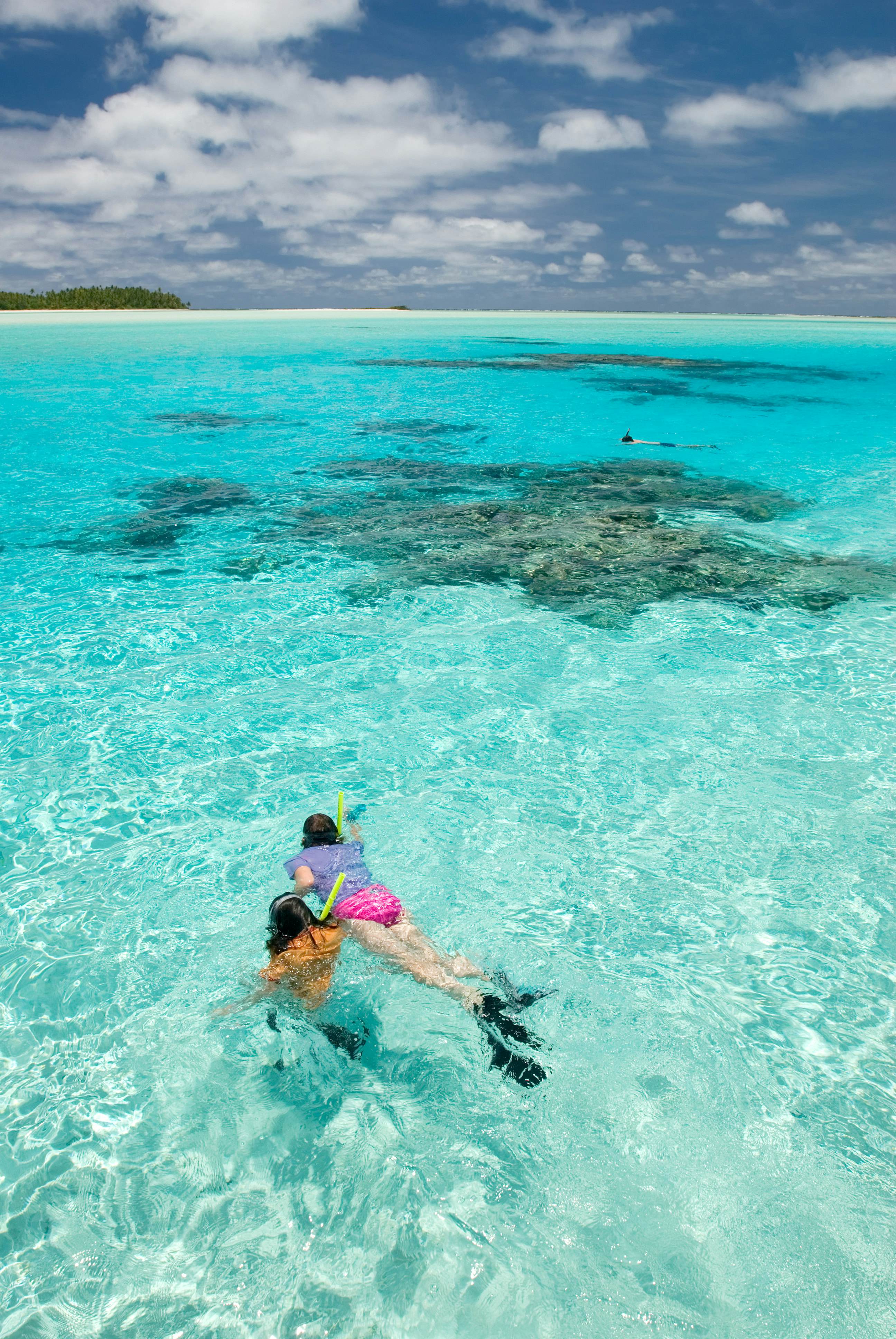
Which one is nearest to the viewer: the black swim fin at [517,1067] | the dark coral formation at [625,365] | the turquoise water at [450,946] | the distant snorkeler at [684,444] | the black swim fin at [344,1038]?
the turquoise water at [450,946]

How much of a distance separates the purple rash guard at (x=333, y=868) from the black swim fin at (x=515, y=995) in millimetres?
1151

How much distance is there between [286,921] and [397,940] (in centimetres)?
85

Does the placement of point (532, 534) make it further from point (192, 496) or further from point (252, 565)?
point (192, 496)

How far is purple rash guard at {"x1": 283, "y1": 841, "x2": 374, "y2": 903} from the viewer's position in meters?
5.48

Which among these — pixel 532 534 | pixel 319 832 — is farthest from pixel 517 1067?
pixel 532 534

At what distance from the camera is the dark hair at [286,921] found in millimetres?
4781

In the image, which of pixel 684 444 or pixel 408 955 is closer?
pixel 408 955

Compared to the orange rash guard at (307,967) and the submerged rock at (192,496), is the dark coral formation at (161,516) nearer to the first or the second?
the submerged rock at (192,496)

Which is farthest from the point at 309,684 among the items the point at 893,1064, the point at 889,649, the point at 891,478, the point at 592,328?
the point at 592,328

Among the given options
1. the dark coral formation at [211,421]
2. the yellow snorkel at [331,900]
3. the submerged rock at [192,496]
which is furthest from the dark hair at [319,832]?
the dark coral formation at [211,421]

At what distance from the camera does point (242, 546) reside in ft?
48.0

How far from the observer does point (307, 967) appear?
4.91 metres

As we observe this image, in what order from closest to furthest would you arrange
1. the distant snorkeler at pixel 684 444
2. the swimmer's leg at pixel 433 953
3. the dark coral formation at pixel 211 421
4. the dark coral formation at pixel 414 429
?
the swimmer's leg at pixel 433 953
the distant snorkeler at pixel 684 444
the dark coral formation at pixel 414 429
the dark coral formation at pixel 211 421

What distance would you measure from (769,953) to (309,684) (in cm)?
601
